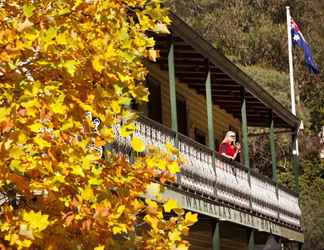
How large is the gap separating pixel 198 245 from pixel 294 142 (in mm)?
6314

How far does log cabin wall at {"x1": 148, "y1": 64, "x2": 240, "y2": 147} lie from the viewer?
22.0 meters

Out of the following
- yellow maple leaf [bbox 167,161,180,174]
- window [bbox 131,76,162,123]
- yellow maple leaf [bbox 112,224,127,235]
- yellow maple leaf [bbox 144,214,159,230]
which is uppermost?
window [bbox 131,76,162,123]

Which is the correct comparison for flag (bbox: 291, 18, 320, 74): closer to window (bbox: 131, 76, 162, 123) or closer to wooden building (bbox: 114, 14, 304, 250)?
wooden building (bbox: 114, 14, 304, 250)

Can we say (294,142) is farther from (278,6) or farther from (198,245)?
(278,6)

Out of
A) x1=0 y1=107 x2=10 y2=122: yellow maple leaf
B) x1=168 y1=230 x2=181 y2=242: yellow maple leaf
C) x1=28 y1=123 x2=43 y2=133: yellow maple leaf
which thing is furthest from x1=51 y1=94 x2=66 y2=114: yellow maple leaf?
x1=168 y1=230 x2=181 y2=242: yellow maple leaf

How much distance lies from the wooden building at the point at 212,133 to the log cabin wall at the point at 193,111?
0.02 m

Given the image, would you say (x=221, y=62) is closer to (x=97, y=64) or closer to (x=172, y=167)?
(x=172, y=167)

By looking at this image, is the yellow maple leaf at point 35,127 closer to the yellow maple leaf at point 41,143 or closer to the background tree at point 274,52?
the yellow maple leaf at point 41,143

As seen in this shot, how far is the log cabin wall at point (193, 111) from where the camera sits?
72.0 feet

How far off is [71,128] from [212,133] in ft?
43.2

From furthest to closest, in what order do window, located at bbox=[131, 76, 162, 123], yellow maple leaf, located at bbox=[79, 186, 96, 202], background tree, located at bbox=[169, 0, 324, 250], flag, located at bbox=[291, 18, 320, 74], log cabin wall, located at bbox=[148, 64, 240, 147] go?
1. background tree, located at bbox=[169, 0, 324, 250]
2. flag, located at bbox=[291, 18, 320, 74]
3. log cabin wall, located at bbox=[148, 64, 240, 147]
4. window, located at bbox=[131, 76, 162, 123]
5. yellow maple leaf, located at bbox=[79, 186, 96, 202]

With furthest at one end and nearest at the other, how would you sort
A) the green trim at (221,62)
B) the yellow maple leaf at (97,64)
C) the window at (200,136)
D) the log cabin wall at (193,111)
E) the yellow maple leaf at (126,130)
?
the window at (200,136) < the log cabin wall at (193,111) < the green trim at (221,62) < the yellow maple leaf at (126,130) < the yellow maple leaf at (97,64)

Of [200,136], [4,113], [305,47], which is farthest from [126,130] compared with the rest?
[305,47]

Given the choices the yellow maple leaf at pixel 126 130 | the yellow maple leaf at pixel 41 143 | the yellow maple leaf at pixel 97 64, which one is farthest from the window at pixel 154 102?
the yellow maple leaf at pixel 41 143
